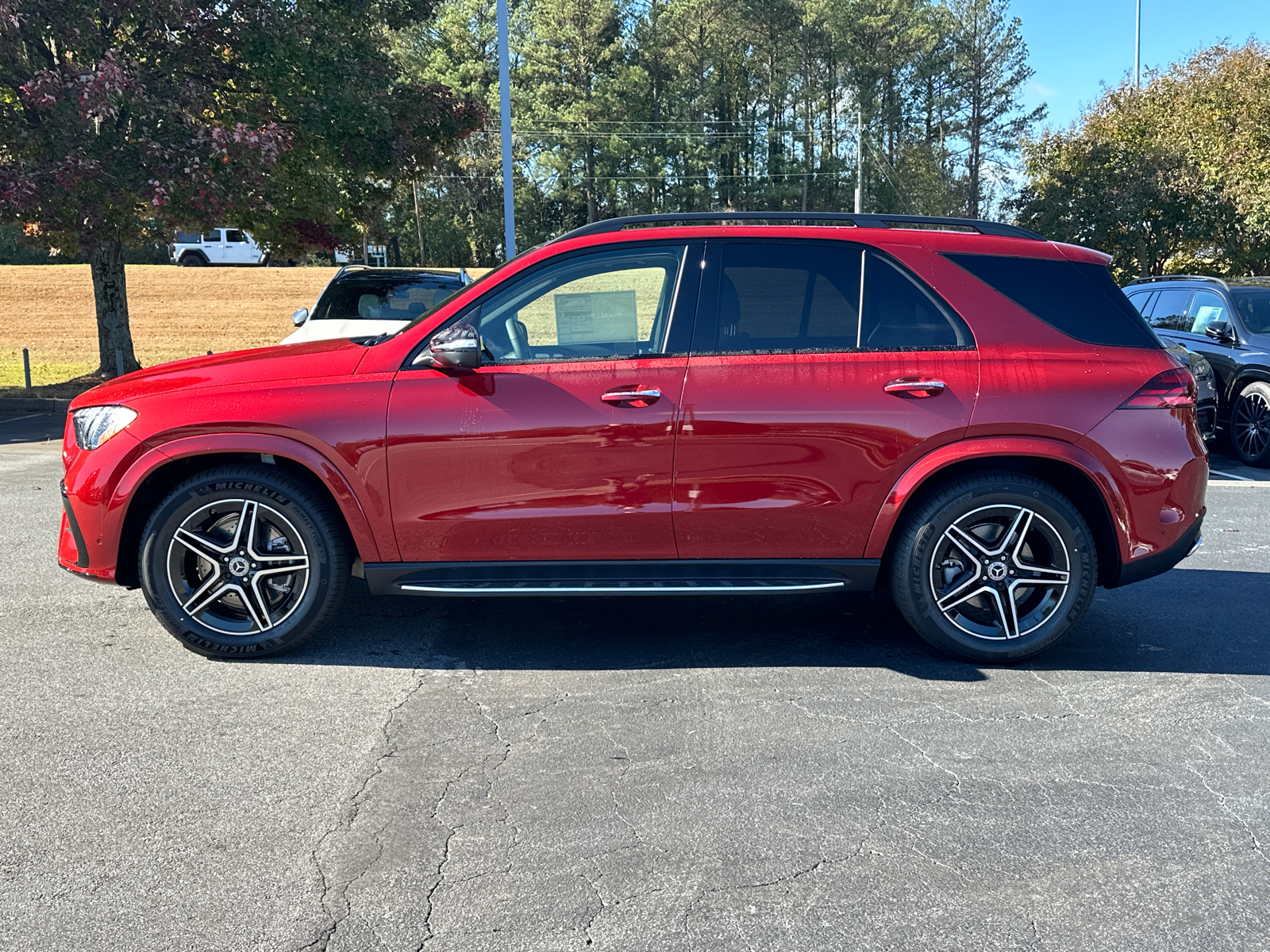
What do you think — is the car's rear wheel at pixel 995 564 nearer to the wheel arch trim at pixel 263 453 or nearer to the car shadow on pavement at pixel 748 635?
the car shadow on pavement at pixel 748 635

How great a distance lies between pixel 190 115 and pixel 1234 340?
39.9 feet

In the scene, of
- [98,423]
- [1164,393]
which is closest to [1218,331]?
[1164,393]

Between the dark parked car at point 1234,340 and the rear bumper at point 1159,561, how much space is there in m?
6.06

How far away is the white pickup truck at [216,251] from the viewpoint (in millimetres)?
47719

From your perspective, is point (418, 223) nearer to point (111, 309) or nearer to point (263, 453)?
point (111, 309)

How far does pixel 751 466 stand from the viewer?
4488 mm

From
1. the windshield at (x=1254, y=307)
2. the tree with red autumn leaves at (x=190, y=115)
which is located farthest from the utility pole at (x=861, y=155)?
the windshield at (x=1254, y=307)

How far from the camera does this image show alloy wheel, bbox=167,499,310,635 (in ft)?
15.1

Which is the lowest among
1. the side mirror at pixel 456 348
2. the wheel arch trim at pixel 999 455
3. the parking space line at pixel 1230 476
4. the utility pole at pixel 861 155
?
the parking space line at pixel 1230 476

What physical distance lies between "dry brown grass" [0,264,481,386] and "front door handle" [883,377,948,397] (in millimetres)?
16562

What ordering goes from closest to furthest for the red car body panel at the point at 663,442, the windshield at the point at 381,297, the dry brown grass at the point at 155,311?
the red car body panel at the point at 663,442 → the windshield at the point at 381,297 → the dry brown grass at the point at 155,311

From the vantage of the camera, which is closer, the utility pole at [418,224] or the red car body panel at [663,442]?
the red car body panel at [663,442]

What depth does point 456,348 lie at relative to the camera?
172 inches

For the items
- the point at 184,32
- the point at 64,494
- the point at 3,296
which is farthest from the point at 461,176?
the point at 64,494
